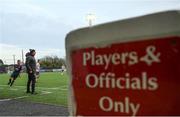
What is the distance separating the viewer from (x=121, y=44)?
227cm

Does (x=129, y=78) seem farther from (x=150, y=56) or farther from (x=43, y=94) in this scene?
(x=43, y=94)

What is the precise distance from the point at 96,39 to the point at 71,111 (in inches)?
18.8

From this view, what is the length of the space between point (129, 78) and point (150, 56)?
19 centimetres

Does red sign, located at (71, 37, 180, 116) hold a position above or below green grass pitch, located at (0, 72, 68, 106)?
above

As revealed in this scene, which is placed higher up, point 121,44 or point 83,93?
point 121,44

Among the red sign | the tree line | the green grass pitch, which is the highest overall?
the tree line

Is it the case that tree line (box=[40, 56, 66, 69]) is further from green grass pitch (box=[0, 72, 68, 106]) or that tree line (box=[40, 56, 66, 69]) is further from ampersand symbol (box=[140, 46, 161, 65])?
ampersand symbol (box=[140, 46, 161, 65])

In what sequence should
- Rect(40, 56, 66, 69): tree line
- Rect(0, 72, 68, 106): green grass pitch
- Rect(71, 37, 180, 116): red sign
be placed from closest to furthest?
Rect(71, 37, 180, 116): red sign
Rect(0, 72, 68, 106): green grass pitch
Rect(40, 56, 66, 69): tree line

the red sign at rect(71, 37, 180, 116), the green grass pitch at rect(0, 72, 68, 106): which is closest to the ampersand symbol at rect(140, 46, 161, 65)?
the red sign at rect(71, 37, 180, 116)

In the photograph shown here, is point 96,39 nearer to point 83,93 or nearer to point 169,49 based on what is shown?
point 83,93

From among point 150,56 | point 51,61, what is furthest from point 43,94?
point 51,61

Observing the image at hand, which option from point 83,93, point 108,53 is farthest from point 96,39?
point 83,93

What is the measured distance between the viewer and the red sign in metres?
2.03

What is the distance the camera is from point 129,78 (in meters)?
2.22
